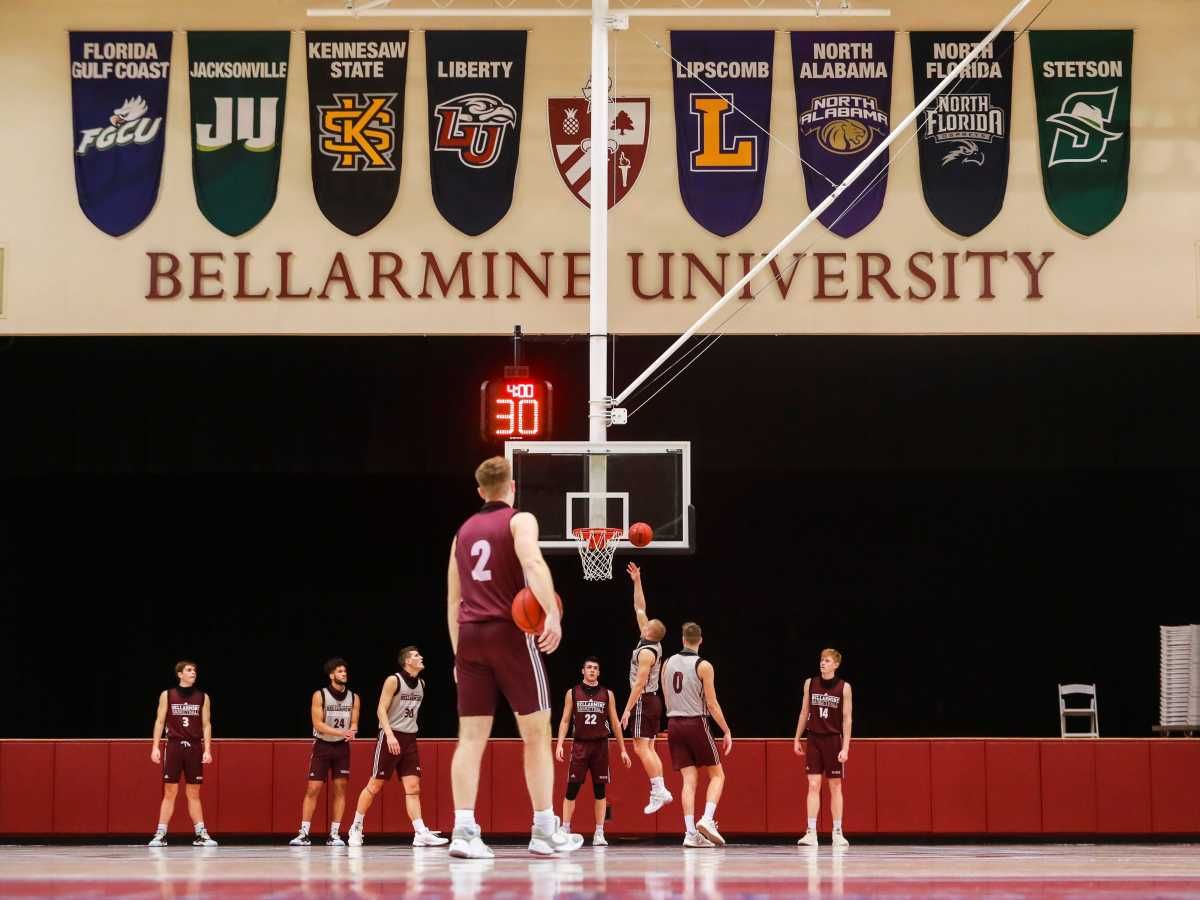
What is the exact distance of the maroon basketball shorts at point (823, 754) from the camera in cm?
1692

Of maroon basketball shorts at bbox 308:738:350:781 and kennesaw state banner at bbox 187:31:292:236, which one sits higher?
kennesaw state banner at bbox 187:31:292:236

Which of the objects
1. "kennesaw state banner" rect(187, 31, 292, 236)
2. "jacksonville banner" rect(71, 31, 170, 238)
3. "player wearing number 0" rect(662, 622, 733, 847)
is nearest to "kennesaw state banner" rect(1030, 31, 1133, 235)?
"player wearing number 0" rect(662, 622, 733, 847)

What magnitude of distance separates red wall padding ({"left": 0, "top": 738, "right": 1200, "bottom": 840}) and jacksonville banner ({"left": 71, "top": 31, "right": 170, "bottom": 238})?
20.7ft

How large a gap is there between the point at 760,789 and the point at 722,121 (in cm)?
780

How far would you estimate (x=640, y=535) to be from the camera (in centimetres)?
1503

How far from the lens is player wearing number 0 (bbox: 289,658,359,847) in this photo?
698 inches

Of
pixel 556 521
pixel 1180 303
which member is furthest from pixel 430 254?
pixel 1180 303

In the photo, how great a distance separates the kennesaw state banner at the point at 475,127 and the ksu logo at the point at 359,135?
547 millimetres

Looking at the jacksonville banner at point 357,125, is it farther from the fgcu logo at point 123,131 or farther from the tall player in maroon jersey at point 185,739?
the tall player in maroon jersey at point 185,739

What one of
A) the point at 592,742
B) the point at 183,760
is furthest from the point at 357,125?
the point at 592,742

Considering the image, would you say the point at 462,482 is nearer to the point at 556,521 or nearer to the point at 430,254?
the point at 430,254

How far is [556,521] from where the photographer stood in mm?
15492

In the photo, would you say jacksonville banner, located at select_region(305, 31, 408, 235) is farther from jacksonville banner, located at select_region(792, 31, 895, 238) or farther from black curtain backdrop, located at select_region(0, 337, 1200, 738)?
jacksonville banner, located at select_region(792, 31, 895, 238)

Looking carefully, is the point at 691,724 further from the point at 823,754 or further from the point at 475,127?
the point at 475,127
